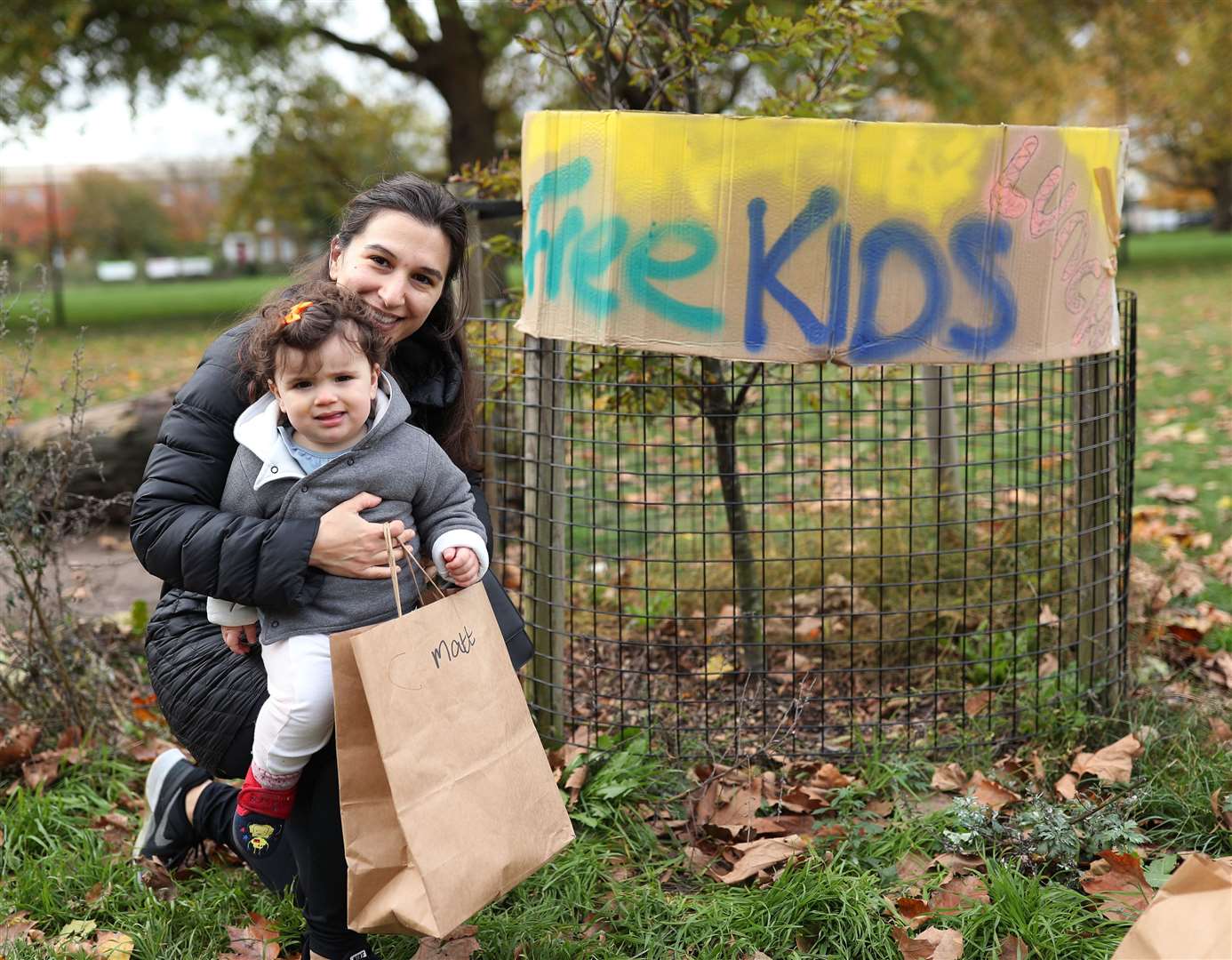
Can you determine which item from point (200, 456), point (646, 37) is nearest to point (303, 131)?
point (646, 37)

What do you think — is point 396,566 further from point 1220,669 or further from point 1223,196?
point 1223,196

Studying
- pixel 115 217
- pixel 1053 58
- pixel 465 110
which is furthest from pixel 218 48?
pixel 115 217

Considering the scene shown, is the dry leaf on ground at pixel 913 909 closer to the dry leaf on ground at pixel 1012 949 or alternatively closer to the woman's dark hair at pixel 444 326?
the dry leaf on ground at pixel 1012 949

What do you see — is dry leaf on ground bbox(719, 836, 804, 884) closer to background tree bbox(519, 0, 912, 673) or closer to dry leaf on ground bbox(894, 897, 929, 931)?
dry leaf on ground bbox(894, 897, 929, 931)

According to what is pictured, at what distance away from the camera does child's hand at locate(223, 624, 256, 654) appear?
99.0 inches

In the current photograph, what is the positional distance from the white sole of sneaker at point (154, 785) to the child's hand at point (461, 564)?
1291mm

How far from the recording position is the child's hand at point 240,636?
8.25ft

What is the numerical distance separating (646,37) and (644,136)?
1.04 m

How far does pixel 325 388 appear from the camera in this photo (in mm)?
2232

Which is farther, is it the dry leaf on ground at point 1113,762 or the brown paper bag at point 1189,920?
the dry leaf on ground at point 1113,762

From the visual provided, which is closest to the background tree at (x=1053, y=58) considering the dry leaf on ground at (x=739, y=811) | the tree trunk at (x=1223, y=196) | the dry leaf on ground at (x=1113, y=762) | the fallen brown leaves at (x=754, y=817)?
the dry leaf on ground at (x=1113, y=762)

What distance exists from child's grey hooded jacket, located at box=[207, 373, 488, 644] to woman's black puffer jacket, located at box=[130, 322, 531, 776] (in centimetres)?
4

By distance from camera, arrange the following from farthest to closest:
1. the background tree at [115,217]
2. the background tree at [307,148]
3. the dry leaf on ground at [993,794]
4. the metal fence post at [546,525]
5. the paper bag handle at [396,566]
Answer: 1. the background tree at [115,217]
2. the background tree at [307,148]
3. the metal fence post at [546,525]
4. the dry leaf on ground at [993,794]
5. the paper bag handle at [396,566]

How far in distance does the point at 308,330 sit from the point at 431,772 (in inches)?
33.7
